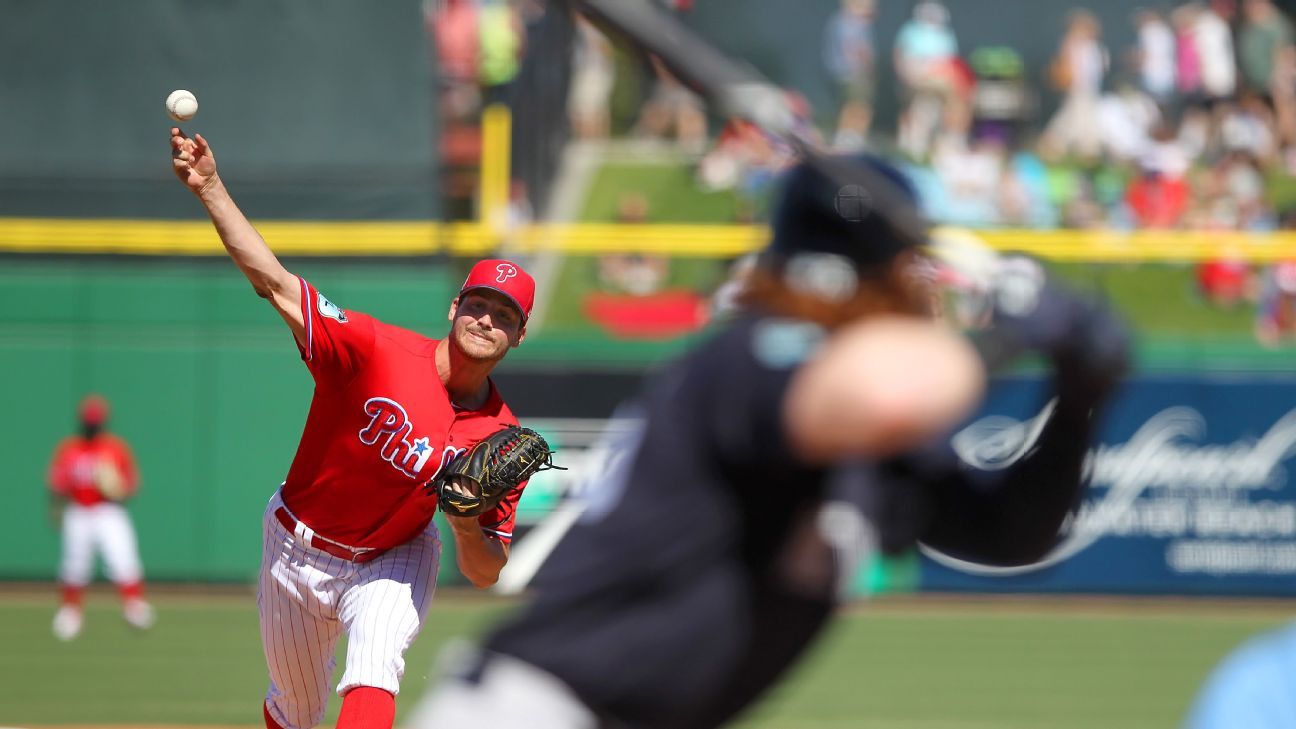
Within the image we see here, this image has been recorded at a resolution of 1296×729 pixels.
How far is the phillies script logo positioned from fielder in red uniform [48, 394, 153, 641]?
7059mm

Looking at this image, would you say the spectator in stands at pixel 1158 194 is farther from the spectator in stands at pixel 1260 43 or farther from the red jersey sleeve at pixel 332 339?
the red jersey sleeve at pixel 332 339

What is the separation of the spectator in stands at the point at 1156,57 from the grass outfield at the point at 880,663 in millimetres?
5749

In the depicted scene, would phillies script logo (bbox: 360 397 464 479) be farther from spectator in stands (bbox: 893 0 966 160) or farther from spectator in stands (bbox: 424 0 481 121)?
spectator in stands (bbox: 893 0 966 160)

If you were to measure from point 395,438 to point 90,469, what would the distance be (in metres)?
8.02

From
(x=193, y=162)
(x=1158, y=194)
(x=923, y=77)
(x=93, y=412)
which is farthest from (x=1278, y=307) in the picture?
(x=193, y=162)

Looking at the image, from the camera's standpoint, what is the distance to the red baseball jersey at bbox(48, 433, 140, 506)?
41.4ft

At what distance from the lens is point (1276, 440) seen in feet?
45.8

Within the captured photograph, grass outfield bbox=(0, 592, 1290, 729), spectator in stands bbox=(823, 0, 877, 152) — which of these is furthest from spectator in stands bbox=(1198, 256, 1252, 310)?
spectator in stands bbox=(823, 0, 877, 152)

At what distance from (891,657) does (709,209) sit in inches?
219

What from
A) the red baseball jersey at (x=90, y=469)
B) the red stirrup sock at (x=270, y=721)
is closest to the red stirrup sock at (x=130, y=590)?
the red baseball jersey at (x=90, y=469)

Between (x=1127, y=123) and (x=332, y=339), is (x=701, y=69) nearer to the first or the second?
(x=332, y=339)

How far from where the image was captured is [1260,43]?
17.3 meters

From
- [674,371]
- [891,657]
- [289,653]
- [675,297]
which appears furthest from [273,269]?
[675,297]

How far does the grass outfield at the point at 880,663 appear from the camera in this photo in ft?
28.0
